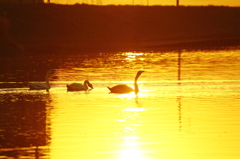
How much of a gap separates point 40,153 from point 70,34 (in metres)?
83.0

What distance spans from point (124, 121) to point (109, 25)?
93.0m

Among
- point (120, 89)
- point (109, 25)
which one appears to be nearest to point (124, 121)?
point (120, 89)

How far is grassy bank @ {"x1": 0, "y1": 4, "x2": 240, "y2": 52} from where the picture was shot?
84562 mm

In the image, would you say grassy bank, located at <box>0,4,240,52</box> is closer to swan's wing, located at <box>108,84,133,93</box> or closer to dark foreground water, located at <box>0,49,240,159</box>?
swan's wing, located at <box>108,84,133,93</box>

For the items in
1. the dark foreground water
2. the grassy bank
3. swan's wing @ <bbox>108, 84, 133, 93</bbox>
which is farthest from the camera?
the grassy bank

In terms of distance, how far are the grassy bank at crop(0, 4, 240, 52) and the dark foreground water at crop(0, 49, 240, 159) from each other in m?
45.9

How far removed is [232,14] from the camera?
503 feet

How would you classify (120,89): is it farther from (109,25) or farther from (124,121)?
(109,25)

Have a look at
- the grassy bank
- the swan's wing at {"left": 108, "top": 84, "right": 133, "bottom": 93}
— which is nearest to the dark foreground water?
the swan's wing at {"left": 108, "top": 84, "right": 133, "bottom": 93}

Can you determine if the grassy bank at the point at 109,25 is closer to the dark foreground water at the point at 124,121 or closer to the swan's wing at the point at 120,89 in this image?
the swan's wing at the point at 120,89

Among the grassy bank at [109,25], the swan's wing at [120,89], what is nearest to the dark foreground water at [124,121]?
the swan's wing at [120,89]

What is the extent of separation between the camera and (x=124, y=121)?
17922 millimetres

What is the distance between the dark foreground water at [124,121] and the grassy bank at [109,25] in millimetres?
45904

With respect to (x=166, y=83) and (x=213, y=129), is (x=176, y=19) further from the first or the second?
(x=213, y=129)
